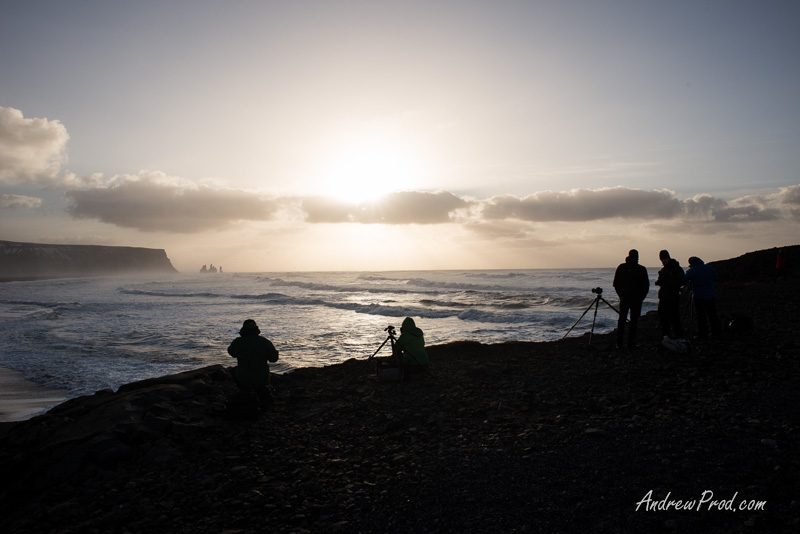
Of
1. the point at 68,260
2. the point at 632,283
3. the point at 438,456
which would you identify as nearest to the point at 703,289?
the point at 632,283

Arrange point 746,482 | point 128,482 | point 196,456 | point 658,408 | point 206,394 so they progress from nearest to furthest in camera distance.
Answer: point 746,482
point 128,482
point 196,456
point 658,408
point 206,394

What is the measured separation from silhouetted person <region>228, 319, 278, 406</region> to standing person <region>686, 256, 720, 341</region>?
9244 mm

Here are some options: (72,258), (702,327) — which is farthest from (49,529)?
(72,258)

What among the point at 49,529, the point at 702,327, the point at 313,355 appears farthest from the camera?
the point at 313,355

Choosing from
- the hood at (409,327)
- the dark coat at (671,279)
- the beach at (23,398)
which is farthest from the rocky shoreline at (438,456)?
the beach at (23,398)

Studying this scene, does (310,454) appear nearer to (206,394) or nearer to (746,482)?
(206,394)

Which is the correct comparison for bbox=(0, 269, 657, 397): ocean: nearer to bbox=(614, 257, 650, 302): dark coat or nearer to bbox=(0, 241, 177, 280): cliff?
bbox=(614, 257, 650, 302): dark coat

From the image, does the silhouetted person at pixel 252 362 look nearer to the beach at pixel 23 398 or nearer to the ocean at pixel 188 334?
the ocean at pixel 188 334

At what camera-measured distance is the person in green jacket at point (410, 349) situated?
9.02 meters

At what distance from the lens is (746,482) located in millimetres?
3818

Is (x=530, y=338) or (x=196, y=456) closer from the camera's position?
(x=196, y=456)

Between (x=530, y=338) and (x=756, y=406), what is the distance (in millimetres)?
10447

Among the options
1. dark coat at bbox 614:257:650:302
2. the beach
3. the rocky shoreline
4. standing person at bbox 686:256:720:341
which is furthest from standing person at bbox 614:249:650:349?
the beach

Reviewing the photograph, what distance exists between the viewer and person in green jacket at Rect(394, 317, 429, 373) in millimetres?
9016
